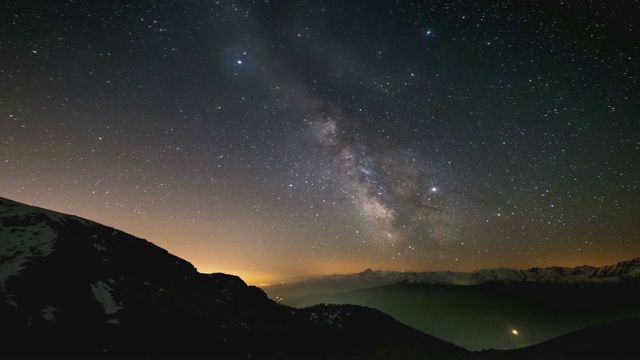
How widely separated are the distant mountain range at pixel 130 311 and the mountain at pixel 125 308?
22 centimetres

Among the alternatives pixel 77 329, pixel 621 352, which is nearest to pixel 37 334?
pixel 77 329

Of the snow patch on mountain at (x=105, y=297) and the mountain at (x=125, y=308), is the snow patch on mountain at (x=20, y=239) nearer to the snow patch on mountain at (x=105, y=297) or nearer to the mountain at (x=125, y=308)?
the mountain at (x=125, y=308)

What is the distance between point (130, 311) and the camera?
69812 millimetres

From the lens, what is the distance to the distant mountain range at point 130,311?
55312 millimetres

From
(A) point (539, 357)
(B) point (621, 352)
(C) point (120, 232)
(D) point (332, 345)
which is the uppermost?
(C) point (120, 232)

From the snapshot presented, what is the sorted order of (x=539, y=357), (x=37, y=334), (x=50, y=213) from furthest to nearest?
(x=50, y=213) < (x=539, y=357) < (x=37, y=334)

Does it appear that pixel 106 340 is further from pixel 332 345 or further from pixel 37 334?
pixel 332 345

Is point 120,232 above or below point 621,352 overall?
above

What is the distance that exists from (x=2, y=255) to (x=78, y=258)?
13.4m

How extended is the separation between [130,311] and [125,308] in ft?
4.56

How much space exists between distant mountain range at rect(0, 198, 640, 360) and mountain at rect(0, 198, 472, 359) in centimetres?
22

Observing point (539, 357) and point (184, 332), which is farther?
point (184, 332)

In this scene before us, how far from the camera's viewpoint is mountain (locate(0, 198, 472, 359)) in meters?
55.4

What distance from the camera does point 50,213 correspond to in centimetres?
8400
